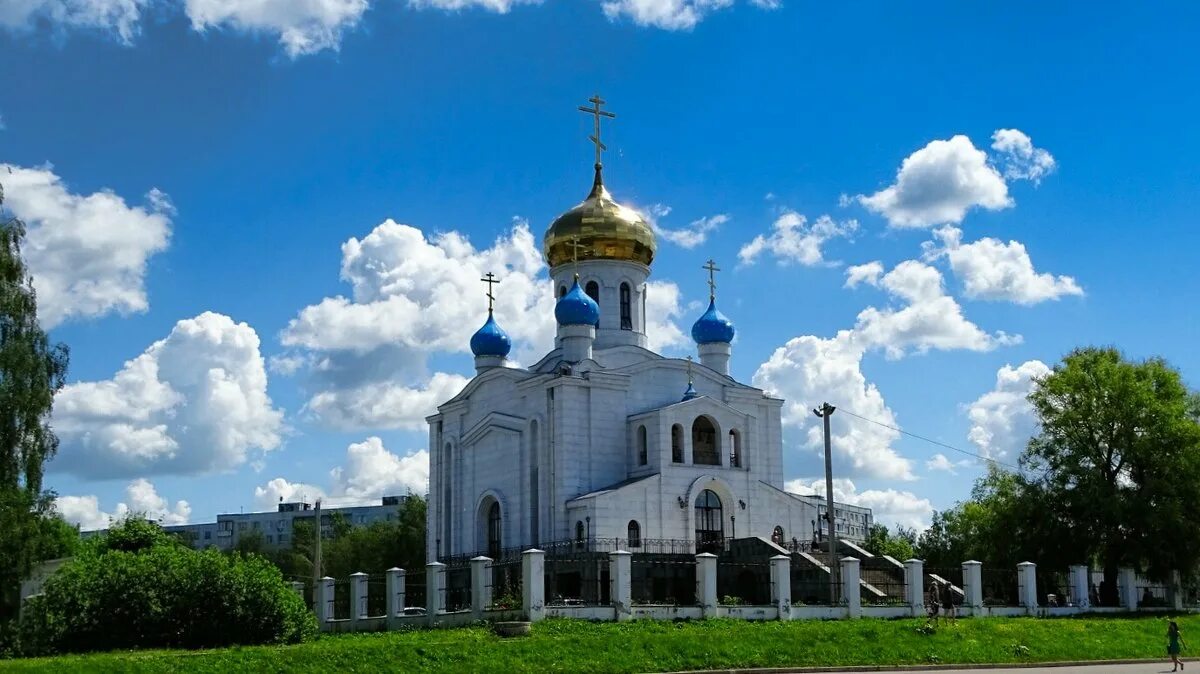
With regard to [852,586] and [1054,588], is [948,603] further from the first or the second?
[1054,588]

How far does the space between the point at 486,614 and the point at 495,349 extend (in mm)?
14338

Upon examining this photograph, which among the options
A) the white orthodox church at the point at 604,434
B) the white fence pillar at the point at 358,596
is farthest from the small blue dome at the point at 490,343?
the white fence pillar at the point at 358,596

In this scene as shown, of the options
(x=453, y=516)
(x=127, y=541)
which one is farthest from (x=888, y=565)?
(x=127, y=541)

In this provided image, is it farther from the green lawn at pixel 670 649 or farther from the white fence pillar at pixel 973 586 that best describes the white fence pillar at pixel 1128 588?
the white fence pillar at pixel 973 586

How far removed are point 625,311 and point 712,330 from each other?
106 inches

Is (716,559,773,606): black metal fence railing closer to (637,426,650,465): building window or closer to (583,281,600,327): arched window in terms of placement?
(637,426,650,465): building window

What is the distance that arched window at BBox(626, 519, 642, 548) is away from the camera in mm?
31312

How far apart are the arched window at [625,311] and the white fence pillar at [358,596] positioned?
12.1 meters

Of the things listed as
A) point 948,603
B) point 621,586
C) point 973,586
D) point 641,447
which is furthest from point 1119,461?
point 621,586

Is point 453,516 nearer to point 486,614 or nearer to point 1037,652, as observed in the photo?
point 486,614

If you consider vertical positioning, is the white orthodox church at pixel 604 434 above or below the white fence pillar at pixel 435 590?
above

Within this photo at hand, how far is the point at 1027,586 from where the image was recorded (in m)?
29.0

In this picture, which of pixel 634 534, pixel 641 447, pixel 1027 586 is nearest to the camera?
pixel 1027 586

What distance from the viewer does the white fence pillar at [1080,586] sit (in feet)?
98.7
